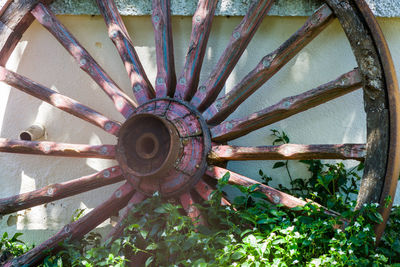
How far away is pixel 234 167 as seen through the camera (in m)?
2.91

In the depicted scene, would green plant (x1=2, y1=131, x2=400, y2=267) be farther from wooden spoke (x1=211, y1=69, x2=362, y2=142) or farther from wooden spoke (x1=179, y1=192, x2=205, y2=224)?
wooden spoke (x1=211, y1=69, x2=362, y2=142)

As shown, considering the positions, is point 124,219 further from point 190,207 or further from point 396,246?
point 396,246

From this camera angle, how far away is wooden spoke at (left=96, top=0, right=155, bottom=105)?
2.69m

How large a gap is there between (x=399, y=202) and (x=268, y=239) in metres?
1.21

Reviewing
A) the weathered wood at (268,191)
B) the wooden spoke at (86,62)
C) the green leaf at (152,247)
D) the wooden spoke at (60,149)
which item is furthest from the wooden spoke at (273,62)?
the green leaf at (152,247)

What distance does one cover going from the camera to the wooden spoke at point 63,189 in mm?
2609

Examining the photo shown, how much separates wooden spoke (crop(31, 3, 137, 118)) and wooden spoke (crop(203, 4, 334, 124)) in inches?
19.5

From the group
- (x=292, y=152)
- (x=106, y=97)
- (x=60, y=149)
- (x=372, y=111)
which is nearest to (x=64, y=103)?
(x=60, y=149)

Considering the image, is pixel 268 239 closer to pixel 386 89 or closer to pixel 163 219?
pixel 163 219

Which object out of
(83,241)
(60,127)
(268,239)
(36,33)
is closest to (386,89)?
(268,239)

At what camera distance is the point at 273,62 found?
2420 millimetres

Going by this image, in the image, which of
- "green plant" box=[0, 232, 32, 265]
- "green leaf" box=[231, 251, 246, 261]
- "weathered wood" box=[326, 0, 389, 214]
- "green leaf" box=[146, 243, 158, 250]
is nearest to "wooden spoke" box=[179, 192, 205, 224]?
"green leaf" box=[146, 243, 158, 250]

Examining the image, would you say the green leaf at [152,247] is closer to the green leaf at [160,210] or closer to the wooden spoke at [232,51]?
the green leaf at [160,210]

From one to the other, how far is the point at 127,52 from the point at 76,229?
1076 millimetres
